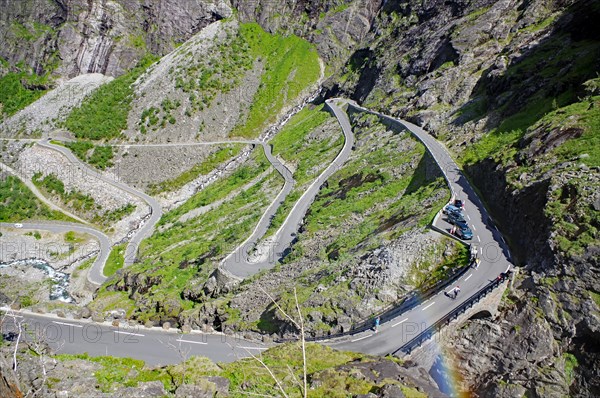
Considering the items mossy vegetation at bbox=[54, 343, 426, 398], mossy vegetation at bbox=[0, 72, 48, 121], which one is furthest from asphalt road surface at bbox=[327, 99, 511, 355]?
mossy vegetation at bbox=[0, 72, 48, 121]

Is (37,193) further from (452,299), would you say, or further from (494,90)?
(494,90)

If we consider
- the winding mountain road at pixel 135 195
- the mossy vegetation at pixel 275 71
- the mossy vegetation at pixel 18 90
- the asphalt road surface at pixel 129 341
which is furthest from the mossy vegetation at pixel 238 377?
the mossy vegetation at pixel 18 90

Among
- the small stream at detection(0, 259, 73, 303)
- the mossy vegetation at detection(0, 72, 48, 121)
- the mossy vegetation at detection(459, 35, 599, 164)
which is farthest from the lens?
the mossy vegetation at detection(0, 72, 48, 121)

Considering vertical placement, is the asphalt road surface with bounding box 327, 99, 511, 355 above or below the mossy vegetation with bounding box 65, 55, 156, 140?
below

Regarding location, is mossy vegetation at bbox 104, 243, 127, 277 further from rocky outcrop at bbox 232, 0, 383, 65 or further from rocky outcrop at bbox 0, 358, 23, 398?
rocky outcrop at bbox 232, 0, 383, 65

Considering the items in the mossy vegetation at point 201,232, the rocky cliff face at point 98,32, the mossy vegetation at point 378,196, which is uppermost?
the rocky cliff face at point 98,32

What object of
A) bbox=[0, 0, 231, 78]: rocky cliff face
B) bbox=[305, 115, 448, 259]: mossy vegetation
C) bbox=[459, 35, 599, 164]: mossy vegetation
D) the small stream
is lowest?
the small stream

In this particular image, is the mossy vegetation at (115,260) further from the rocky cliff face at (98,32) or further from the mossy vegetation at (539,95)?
the rocky cliff face at (98,32)
